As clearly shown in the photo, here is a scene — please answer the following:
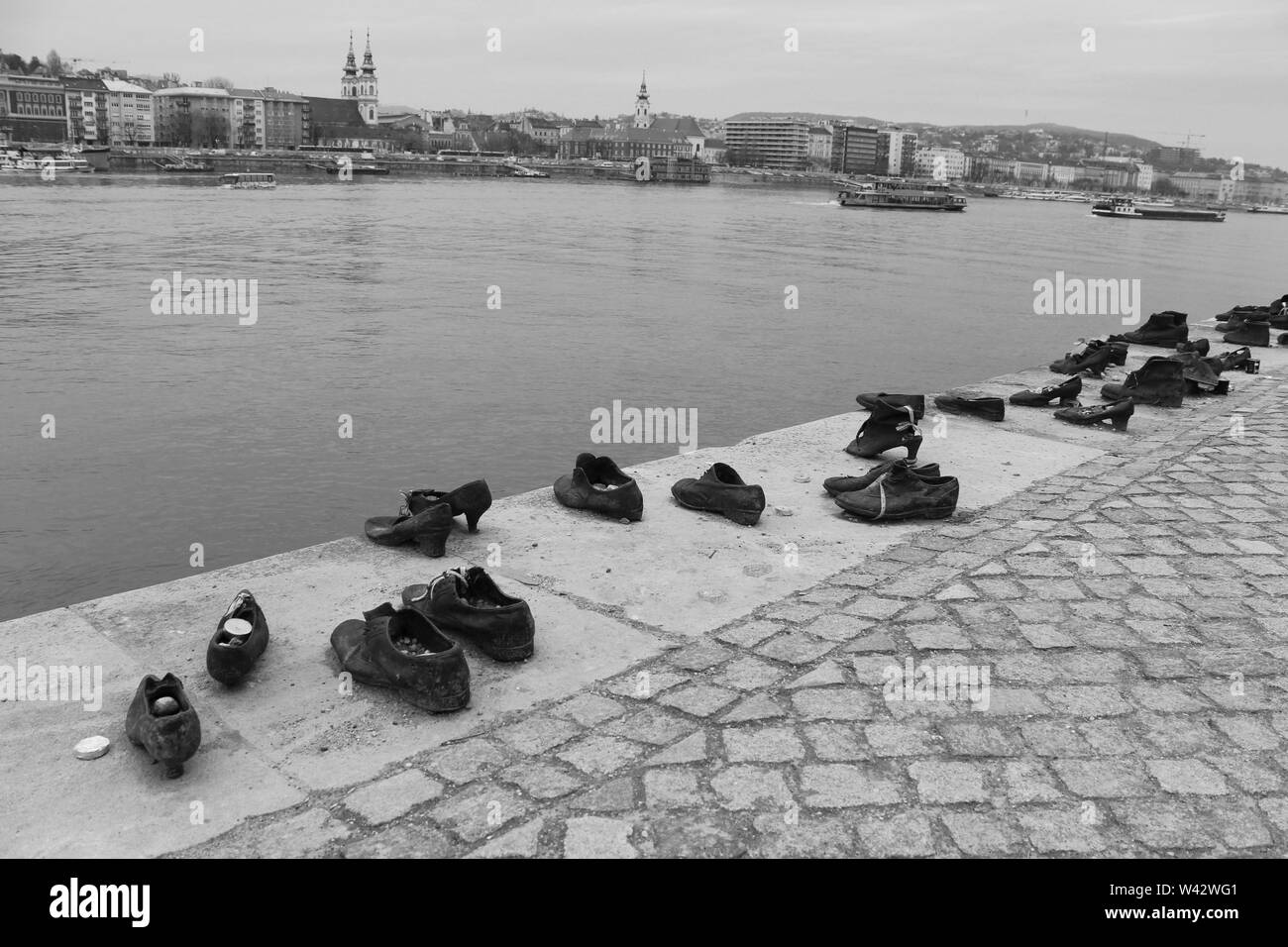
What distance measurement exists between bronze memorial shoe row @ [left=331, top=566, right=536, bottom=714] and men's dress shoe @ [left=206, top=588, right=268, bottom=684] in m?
0.30

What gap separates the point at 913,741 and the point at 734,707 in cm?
66

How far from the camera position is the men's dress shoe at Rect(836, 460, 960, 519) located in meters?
6.22

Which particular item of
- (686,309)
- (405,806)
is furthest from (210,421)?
(686,309)

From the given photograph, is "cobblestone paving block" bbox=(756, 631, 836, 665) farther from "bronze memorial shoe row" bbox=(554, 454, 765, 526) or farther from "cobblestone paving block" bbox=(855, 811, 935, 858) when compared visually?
"bronze memorial shoe row" bbox=(554, 454, 765, 526)

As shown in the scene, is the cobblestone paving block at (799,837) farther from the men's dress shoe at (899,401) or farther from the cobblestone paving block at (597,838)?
the men's dress shoe at (899,401)

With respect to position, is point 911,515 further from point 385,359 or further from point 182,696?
point 385,359

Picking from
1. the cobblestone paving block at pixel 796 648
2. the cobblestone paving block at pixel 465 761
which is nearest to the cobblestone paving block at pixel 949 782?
the cobblestone paving block at pixel 796 648

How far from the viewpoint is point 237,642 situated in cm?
394

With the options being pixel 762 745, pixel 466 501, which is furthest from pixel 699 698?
pixel 466 501

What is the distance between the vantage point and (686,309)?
19141 millimetres

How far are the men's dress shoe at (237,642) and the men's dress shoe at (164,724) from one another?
0.28m

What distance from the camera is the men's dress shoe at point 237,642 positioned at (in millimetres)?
3832

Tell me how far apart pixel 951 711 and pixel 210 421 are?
26.5ft

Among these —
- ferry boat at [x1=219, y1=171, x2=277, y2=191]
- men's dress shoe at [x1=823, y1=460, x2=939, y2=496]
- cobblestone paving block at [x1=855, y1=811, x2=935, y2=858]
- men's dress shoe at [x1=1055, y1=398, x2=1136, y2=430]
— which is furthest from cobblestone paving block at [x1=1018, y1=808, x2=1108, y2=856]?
ferry boat at [x1=219, y1=171, x2=277, y2=191]
